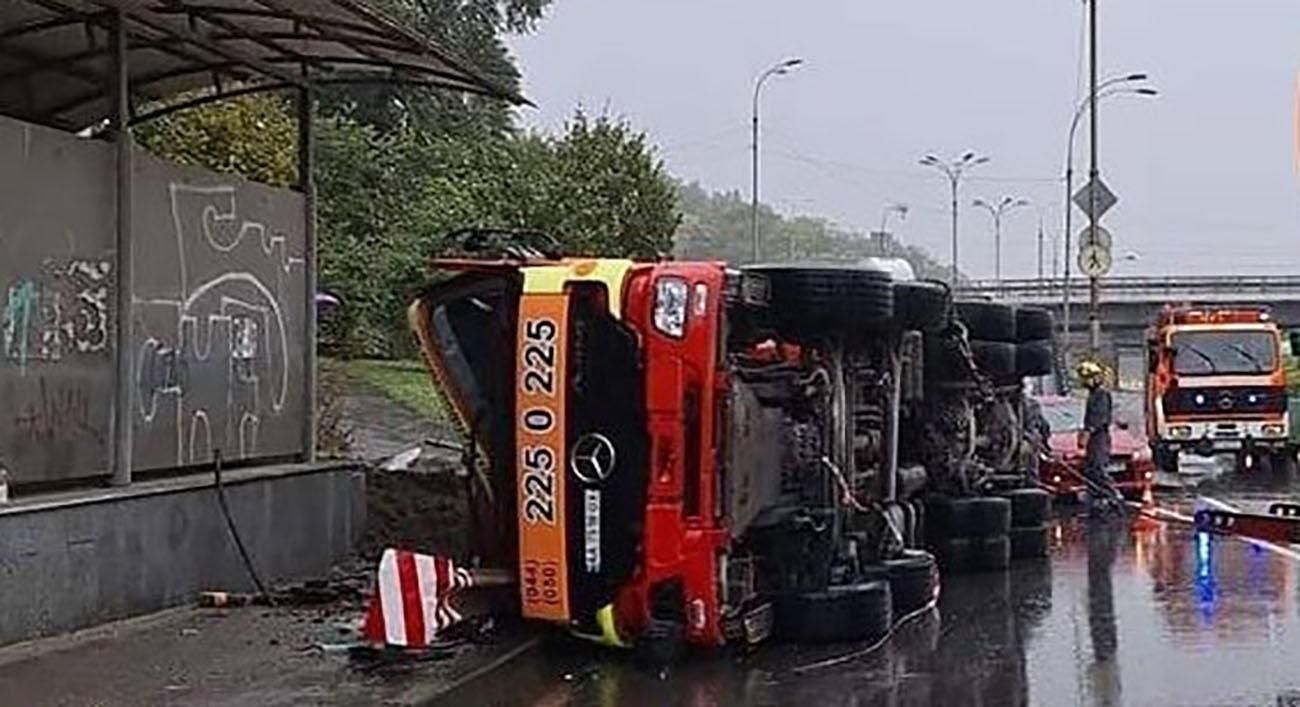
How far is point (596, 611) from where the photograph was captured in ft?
36.8

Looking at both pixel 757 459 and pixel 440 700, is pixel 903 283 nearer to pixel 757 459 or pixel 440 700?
pixel 757 459

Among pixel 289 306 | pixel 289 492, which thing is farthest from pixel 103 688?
pixel 289 306

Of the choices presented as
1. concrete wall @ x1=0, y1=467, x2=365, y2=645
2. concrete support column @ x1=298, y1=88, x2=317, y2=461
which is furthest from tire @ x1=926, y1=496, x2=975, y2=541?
concrete support column @ x1=298, y1=88, x2=317, y2=461

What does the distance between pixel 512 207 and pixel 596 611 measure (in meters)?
25.2

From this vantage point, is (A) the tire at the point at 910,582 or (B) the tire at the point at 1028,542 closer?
(A) the tire at the point at 910,582

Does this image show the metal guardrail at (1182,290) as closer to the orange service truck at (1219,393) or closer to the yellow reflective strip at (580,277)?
the orange service truck at (1219,393)

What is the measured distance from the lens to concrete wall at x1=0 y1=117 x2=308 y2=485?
1119 cm

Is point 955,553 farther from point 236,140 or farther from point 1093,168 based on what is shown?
point 1093,168

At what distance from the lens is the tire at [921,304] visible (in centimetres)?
1302

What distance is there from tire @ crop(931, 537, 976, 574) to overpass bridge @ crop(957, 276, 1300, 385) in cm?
5817

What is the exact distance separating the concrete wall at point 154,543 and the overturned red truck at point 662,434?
1.90m

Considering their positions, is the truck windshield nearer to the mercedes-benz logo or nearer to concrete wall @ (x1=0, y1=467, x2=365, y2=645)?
concrete wall @ (x1=0, y1=467, x2=365, y2=645)

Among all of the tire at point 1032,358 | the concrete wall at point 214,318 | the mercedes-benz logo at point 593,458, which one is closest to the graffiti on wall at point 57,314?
the concrete wall at point 214,318

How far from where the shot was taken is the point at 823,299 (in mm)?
11828
